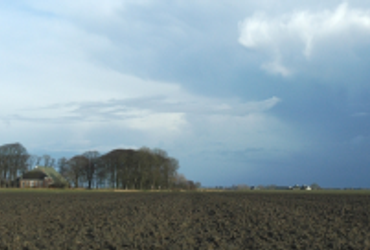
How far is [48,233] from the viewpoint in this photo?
18.5 m

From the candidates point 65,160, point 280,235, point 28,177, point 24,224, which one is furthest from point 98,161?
point 280,235

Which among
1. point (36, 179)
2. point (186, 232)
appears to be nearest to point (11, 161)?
point (36, 179)

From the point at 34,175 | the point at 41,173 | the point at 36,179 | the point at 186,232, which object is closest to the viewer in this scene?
the point at 186,232

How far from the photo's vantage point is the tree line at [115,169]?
104188 mm

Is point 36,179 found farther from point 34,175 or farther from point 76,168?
point 76,168

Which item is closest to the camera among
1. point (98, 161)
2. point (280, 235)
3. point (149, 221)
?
point (280, 235)

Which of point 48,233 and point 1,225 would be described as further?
point 1,225

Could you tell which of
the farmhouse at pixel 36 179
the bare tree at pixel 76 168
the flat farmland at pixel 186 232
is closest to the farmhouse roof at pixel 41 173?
the farmhouse at pixel 36 179

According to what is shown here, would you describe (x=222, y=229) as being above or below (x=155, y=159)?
below

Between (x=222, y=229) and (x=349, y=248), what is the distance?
259 inches

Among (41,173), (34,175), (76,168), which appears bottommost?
(34,175)

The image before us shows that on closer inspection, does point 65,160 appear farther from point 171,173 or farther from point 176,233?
point 176,233

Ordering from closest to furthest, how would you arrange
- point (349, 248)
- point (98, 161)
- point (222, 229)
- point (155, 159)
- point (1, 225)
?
point (349, 248) < point (222, 229) < point (1, 225) < point (155, 159) < point (98, 161)

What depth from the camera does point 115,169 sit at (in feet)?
358
